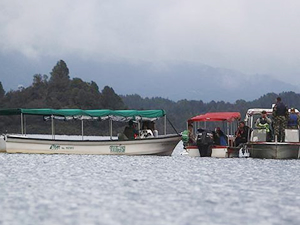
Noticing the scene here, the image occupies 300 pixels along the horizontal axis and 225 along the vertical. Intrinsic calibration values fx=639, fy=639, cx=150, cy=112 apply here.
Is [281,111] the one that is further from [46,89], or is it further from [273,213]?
[46,89]

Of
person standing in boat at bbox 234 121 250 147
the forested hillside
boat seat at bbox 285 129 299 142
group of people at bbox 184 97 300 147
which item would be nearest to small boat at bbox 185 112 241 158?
group of people at bbox 184 97 300 147

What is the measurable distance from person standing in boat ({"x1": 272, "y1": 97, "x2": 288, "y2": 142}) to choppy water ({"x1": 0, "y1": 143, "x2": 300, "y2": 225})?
1.70 m

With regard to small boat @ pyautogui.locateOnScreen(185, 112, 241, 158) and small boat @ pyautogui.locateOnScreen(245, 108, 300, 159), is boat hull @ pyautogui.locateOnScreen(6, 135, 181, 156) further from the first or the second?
small boat @ pyautogui.locateOnScreen(245, 108, 300, 159)

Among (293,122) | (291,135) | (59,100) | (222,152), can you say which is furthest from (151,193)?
(59,100)

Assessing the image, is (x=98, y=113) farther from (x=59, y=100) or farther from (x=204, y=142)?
(x=59, y=100)

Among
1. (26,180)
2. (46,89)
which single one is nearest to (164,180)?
(26,180)

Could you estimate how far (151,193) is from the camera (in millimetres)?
18812

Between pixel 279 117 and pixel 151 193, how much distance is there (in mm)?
15352

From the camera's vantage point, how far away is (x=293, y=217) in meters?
14.6

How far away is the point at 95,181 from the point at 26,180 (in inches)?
111

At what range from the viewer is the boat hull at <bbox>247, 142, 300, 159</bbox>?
1280 inches

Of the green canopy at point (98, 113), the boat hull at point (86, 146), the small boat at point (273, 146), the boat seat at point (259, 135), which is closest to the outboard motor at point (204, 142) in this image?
the small boat at point (273, 146)

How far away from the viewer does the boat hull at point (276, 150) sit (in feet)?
107

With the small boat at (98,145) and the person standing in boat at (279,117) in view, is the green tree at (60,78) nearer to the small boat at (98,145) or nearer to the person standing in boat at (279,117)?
the small boat at (98,145)
